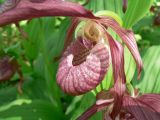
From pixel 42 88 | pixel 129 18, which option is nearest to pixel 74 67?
pixel 129 18

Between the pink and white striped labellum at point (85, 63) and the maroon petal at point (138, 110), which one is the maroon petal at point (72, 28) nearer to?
the pink and white striped labellum at point (85, 63)

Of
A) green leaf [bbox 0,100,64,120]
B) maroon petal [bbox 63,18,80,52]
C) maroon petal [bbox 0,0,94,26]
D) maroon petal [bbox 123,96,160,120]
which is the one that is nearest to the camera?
maroon petal [bbox 0,0,94,26]

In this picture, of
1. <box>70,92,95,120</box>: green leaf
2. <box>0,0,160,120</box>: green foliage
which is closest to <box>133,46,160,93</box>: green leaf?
<box>0,0,160,120</box>: green foliage

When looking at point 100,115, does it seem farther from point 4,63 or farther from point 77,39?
point 4,63

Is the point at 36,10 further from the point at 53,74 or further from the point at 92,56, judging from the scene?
the point at 53,74

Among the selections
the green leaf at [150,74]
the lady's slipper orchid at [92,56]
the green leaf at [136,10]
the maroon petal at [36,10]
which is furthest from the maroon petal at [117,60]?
the green leaf at [150,74]

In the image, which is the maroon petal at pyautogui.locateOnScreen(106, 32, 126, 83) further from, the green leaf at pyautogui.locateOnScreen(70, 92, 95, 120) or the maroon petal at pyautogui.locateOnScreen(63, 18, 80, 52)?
the green leaf at pyautogui.locateOnScreen(70, 92, 95, 120)

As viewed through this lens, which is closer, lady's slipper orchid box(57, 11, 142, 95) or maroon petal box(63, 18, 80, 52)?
lady's slipper orchid box(57, 11, 142, 95)
